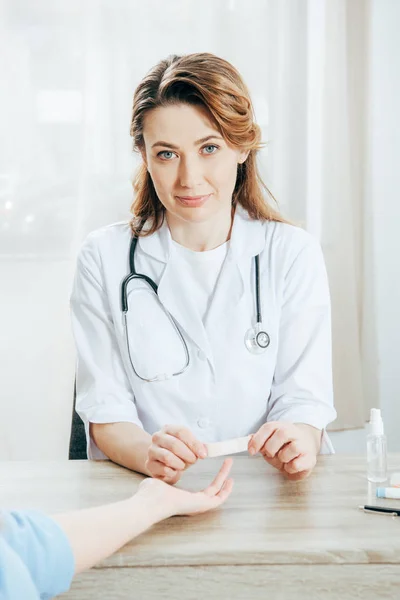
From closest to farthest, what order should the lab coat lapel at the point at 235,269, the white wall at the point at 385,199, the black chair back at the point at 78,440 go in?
1. the lab coat lapel at the point at 235,269
2. the black chair back at the point at 78,440
3. the white wall at the point at 385,199

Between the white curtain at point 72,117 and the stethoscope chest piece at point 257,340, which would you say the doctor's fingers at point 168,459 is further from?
the white curtain at point 72,117

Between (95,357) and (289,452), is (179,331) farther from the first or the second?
(289,452)

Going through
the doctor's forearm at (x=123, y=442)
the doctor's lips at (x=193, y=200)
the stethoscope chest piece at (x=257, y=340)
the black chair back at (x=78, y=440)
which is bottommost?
the black chair back at (x=78, y=440)

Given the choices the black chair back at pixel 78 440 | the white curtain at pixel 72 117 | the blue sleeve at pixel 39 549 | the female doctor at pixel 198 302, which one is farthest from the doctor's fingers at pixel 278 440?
the white curtain at pixel 72 117

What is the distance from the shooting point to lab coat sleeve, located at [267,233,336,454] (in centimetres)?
165

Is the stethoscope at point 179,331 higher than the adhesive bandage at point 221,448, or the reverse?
the stethoscope at point 179,331

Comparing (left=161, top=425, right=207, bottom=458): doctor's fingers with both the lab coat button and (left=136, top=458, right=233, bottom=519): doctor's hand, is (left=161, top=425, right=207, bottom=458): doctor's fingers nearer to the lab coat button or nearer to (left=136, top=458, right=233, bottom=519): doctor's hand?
(left=136, top=458, right=233, bottom=519): doctor's hand

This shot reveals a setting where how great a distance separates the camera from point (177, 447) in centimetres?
129

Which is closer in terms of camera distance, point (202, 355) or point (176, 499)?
point (176, 499)

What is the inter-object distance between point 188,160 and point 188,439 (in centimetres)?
60

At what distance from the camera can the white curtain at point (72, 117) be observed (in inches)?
106

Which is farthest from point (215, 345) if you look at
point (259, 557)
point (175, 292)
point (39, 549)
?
point (39, 549)

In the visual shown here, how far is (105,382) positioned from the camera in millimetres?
1644

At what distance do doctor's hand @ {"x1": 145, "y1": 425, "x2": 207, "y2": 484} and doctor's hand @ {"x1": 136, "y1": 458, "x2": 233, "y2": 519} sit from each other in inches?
2.6
